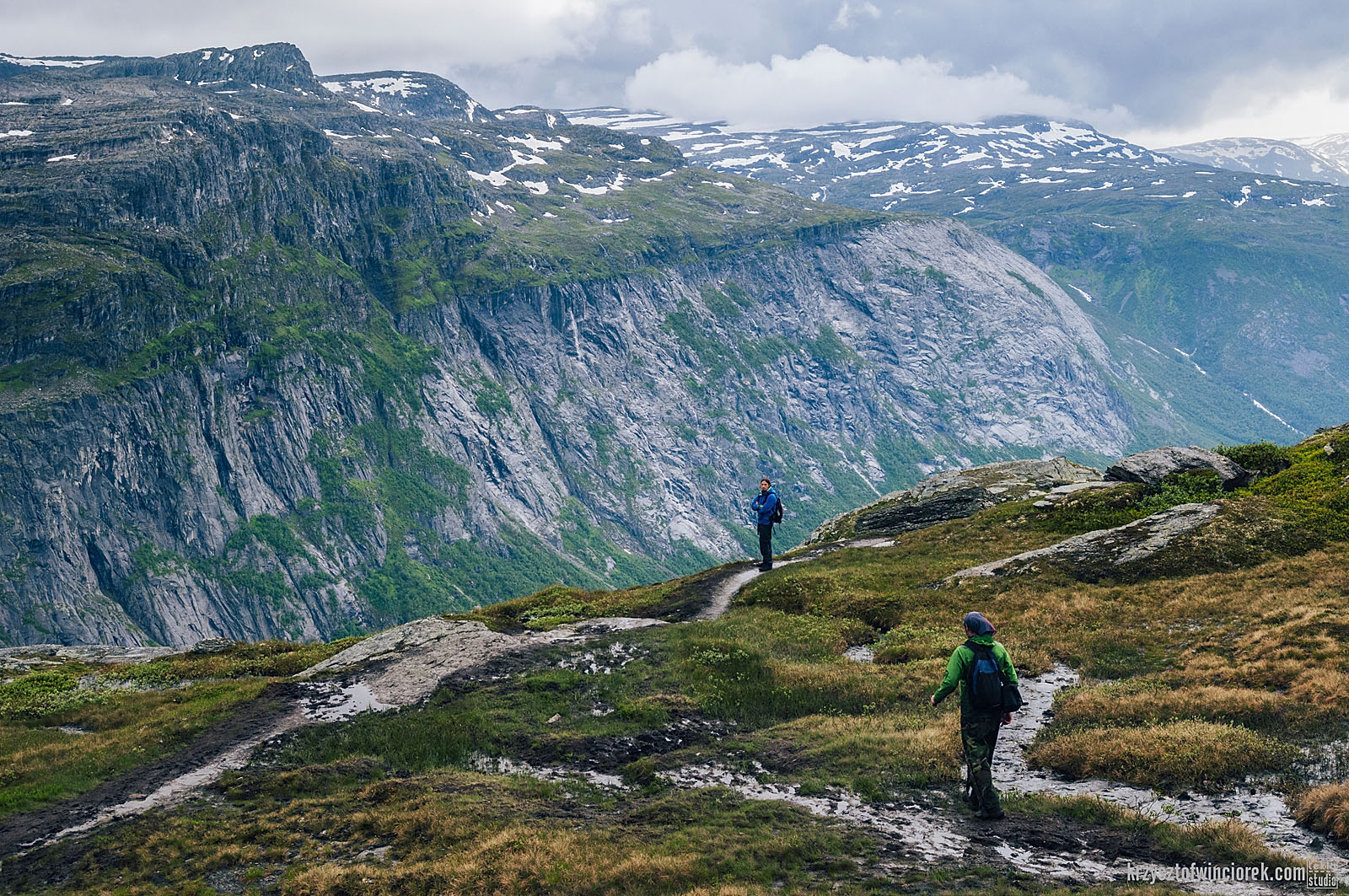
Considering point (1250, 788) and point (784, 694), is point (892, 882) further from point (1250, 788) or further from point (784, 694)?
point (784, 694)

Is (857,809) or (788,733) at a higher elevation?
(857,809)

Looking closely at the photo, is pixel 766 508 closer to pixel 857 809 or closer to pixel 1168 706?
pixel 1168 706

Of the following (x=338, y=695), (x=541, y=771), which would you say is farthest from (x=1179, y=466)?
(x=338, y=695)

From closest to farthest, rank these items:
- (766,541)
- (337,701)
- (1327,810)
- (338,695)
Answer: (1327,810), (337,701), (338,695), (766,541)

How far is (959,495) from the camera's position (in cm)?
6638

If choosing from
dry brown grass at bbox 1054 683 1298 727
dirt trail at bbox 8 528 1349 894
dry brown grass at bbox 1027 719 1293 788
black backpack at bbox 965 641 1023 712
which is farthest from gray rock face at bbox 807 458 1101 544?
black backpack at bbox 965 641 1023 712

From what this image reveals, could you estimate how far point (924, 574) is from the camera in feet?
155

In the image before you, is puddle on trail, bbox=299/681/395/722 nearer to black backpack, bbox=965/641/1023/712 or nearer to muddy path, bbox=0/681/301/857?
muddy path, bbox=0/681/301/857

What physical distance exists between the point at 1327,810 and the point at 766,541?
115ft

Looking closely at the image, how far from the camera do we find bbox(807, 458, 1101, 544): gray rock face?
65000mm

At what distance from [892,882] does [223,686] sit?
32.3m

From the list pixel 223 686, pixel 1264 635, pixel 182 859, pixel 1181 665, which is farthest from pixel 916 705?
pixel 223 686

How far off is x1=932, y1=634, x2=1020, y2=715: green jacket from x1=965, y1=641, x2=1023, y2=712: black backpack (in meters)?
0.10

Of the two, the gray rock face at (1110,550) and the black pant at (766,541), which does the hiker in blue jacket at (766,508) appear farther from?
the gray rock face at (1110,550)
